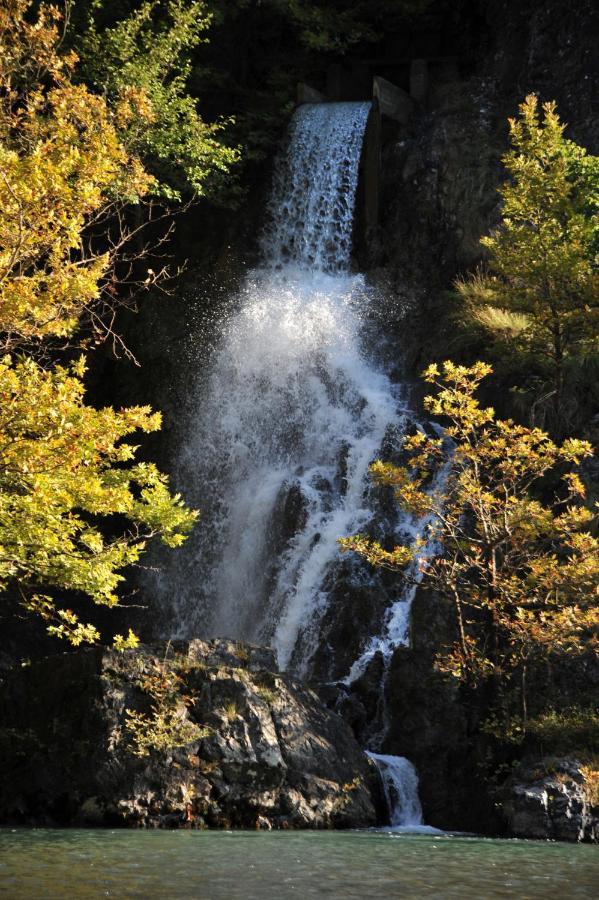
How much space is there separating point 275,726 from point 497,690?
3027 millimetres

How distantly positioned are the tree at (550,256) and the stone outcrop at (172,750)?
25.5 ft

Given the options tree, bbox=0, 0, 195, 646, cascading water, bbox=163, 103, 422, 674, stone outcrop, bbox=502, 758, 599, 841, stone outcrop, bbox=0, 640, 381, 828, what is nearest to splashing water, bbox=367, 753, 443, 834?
stone outcrop, bbox=0, 640, 381, 828

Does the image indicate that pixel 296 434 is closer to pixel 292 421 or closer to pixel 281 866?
pixel 292 421

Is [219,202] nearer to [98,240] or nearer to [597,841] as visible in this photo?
[98,240]

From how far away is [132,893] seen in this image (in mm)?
8031

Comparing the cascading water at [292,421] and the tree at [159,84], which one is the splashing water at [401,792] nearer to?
the cascading water at [292,421]

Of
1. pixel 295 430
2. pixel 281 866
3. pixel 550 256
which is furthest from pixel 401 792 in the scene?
pixel 295 430

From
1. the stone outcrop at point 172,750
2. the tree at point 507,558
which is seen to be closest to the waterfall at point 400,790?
the stone outcrop at point 172,750

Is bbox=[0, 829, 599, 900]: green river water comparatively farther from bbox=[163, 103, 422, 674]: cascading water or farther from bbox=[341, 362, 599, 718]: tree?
bbox=[163, 103, 422, 674]: cascading water

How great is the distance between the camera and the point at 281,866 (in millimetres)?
9641

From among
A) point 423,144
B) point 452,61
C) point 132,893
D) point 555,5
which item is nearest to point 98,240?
point 423,144

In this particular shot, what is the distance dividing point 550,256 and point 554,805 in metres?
8.95

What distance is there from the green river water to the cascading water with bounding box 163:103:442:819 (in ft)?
14.4

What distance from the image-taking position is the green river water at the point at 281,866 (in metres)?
8.34
